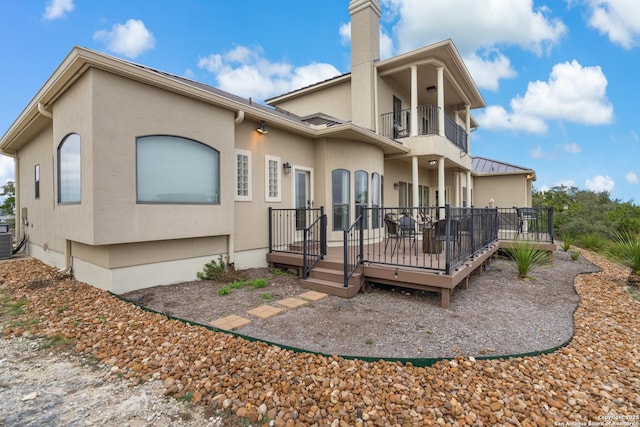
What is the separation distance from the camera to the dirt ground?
352 cm

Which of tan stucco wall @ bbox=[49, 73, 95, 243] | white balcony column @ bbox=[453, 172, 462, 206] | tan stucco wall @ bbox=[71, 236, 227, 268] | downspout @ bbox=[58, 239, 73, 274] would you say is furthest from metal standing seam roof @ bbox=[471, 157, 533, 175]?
downspout @ bbox=[58, 239, 73, 274]

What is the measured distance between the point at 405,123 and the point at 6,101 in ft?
58.2

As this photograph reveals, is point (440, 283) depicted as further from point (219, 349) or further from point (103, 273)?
point (103, 273)

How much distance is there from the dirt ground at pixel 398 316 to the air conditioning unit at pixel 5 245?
7.65 metres

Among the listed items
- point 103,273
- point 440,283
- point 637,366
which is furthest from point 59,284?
point 637,366

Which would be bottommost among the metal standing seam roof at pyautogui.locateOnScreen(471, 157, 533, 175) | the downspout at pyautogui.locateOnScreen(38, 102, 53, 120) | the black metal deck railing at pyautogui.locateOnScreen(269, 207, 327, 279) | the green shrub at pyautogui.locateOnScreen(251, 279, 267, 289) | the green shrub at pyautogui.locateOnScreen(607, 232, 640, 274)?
the green shrub at pyautogui.locateOnScreen(251, 279, 267, 289)

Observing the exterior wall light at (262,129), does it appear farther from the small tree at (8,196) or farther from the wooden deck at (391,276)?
the small tree at (8,196)

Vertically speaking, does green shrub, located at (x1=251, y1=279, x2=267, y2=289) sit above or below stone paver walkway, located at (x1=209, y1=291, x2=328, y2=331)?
above

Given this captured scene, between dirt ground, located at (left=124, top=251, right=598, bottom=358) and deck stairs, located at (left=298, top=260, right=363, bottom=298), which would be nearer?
dirt ground, located at (left=124, top=251, right=598, bottom=358)

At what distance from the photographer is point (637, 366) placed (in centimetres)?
321

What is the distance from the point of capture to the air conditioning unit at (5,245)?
9.14 meters

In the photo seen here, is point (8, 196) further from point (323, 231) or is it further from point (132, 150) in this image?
point (323, 231)

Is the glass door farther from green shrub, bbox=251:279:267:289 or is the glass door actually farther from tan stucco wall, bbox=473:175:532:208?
tan stucco wall, bbox=473:175:532:208

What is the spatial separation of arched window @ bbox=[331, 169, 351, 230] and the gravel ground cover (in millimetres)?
5243
